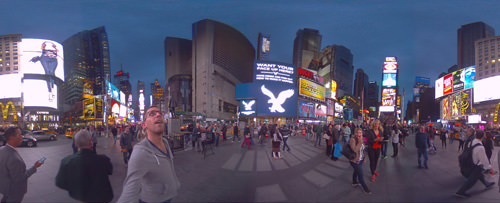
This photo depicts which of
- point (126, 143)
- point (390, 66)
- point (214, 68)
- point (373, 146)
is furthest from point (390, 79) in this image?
point (126, 143)

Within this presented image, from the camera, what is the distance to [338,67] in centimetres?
13612

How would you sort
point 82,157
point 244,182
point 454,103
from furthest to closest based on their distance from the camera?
point 454,103, point 244,182, point 82,157

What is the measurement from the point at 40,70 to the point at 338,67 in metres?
139

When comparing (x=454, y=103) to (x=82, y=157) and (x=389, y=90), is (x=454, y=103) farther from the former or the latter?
(x=82, y=157)

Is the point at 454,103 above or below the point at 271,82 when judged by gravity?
below

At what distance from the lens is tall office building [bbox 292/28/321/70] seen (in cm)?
15312

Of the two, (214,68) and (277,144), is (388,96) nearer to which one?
(214,68)

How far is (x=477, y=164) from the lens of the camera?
482 centimetres

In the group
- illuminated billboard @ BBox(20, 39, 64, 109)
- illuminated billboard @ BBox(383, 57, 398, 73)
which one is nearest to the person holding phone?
illuminated billboard @ BBox(20, 39, 64, 109)

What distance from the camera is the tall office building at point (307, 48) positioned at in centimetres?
15312

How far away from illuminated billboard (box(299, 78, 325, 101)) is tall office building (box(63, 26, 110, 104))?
470ft

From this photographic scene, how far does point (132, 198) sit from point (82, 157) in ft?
3.33

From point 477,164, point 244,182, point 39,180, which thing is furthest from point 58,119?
point 477,164

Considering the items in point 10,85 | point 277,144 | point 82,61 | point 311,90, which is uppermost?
point 82,61
